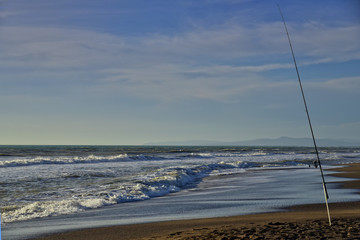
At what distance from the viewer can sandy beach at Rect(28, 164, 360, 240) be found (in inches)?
225

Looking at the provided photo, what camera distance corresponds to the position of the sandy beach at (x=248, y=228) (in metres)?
5.70

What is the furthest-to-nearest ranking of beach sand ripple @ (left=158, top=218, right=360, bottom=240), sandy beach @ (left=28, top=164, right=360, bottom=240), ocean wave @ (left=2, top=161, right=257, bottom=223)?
ocean wave @ (left=2, top=161, right=257, bottom=223), sandy beach @ (left=28, top=164, right=360, bottom=240), beach sand ripple @ (left=158, top=218, right=360, bottom=240)

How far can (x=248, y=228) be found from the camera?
629cm

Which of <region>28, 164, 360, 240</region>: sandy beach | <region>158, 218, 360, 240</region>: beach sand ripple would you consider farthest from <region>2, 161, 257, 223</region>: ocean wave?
<region>158, 218, 360, 240</region>: beach sand ripple

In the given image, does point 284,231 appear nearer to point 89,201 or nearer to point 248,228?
point 248,228

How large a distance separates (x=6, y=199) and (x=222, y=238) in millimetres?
7861

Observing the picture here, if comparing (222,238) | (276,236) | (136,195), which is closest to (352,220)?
(276,236)

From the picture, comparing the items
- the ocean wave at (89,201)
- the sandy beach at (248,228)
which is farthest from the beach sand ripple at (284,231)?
the ocean wave at (89,201)

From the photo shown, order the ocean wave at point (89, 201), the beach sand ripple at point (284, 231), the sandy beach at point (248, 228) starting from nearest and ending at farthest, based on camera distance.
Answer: the beach sand ripple at point (284, 231)
the sandy beach at point (248, 228)
the ocean wave at point (89, 201)

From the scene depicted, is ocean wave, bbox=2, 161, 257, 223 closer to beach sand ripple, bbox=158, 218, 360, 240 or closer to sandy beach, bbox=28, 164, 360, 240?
sandy beach, bbox=28, 164, 360, 240

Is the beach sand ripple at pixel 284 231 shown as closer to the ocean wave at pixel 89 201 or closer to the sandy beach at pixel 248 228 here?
the sandy beach at pixel 248 228

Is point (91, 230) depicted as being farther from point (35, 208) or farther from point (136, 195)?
point (136, 195)

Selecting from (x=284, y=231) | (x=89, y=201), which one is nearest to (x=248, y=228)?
(x=284, y=231)

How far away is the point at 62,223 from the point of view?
778 centimetres
